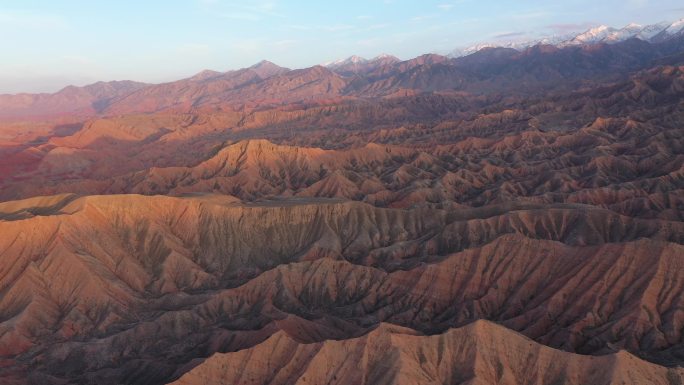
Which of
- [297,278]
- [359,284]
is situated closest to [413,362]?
[359,284]

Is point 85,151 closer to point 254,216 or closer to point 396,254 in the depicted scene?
point 254,216

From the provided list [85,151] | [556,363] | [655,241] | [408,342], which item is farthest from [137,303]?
[85,151]

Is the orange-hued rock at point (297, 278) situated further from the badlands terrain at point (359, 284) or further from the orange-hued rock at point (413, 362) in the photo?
the orange-hued rock at point (413, 362)

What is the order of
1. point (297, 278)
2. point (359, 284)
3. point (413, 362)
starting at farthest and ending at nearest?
point (297, 278) → point (359, 284) → point (413, 362)

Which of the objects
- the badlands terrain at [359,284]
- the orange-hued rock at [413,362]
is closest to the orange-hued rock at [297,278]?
the badlands terrain at [359,284]

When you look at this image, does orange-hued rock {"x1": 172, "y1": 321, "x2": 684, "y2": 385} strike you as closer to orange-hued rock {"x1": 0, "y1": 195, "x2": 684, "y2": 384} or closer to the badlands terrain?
the badlands terrain

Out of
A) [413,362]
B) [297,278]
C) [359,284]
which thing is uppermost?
[413,362]

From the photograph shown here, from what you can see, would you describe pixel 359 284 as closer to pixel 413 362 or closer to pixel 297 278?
pixel 297 278

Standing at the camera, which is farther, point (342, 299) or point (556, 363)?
point (342, 299)
